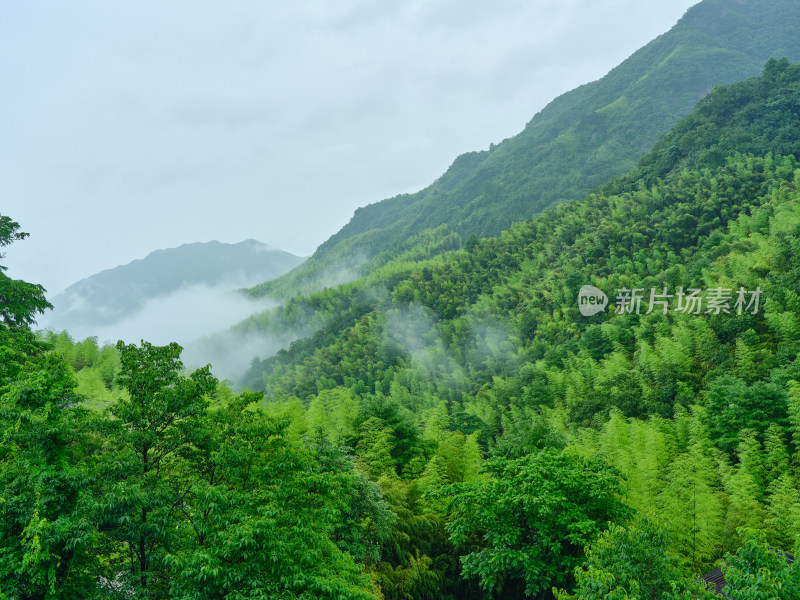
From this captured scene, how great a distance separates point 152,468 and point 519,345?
4092cm

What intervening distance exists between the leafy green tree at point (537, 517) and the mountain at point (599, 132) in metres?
101

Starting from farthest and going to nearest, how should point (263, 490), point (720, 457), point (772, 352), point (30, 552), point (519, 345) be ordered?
point (519, 345) < point (772, 352) < point (720, 457) < point (263, 490) < point (30, 552)

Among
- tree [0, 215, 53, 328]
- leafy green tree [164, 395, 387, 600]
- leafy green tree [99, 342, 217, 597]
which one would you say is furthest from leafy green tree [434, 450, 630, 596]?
tree [0, 215, 53, 328]


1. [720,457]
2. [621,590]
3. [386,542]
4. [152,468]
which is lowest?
[720,457]

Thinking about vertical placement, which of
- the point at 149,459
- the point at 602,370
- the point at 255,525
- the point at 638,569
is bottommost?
the point at 602,370

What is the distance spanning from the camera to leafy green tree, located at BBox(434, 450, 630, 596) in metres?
15.2

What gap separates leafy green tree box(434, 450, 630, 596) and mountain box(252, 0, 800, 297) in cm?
10113

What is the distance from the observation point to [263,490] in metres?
10.6

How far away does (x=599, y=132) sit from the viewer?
132 m

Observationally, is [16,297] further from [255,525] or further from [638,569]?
[638,569]

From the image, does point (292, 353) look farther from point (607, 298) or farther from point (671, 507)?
point (671, 507)

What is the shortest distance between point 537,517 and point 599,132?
132m

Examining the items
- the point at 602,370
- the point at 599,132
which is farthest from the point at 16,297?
the point at 599,132

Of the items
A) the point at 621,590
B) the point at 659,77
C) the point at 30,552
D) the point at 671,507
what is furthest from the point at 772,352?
the point at 659,77
